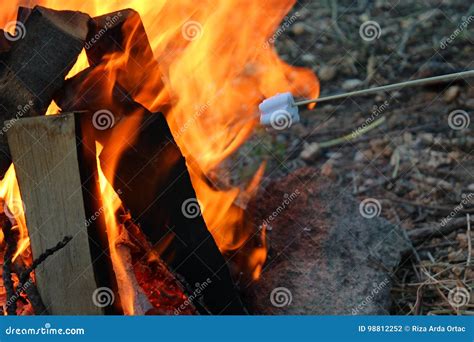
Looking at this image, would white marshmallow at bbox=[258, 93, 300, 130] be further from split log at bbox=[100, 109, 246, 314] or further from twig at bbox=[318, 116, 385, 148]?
twig at bbox=[318, 116, 385, 148]

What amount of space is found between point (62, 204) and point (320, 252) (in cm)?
73

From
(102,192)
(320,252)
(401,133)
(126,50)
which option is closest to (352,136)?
(401,133)

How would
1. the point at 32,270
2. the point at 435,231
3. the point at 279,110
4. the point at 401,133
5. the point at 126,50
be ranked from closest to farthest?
the point at 32,270 → the point at 126,50 → the point at 279,110 → the point at 435,231 → the point at 401,133

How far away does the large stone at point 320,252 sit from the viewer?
2.40 meters

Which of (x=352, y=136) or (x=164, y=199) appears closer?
(x=164, y=199)

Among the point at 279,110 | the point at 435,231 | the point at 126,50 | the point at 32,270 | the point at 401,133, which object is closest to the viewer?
the point at 32,270

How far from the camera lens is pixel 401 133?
3.29 metres

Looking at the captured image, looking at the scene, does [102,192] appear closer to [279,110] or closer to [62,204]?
[62,204]

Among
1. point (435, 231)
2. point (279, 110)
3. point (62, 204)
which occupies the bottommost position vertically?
point (435, 231)

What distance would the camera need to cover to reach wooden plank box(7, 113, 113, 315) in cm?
224

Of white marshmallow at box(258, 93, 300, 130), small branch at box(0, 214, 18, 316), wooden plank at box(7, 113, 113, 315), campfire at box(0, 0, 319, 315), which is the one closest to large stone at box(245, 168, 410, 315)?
campfire at box(0, 0, 319, 315)

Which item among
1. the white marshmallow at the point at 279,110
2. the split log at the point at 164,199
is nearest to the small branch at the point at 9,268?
the split log at the point at 164,199

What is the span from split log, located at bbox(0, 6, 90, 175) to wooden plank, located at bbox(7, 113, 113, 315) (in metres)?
0.06

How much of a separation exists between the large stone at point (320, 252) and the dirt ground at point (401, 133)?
4.1 inches
